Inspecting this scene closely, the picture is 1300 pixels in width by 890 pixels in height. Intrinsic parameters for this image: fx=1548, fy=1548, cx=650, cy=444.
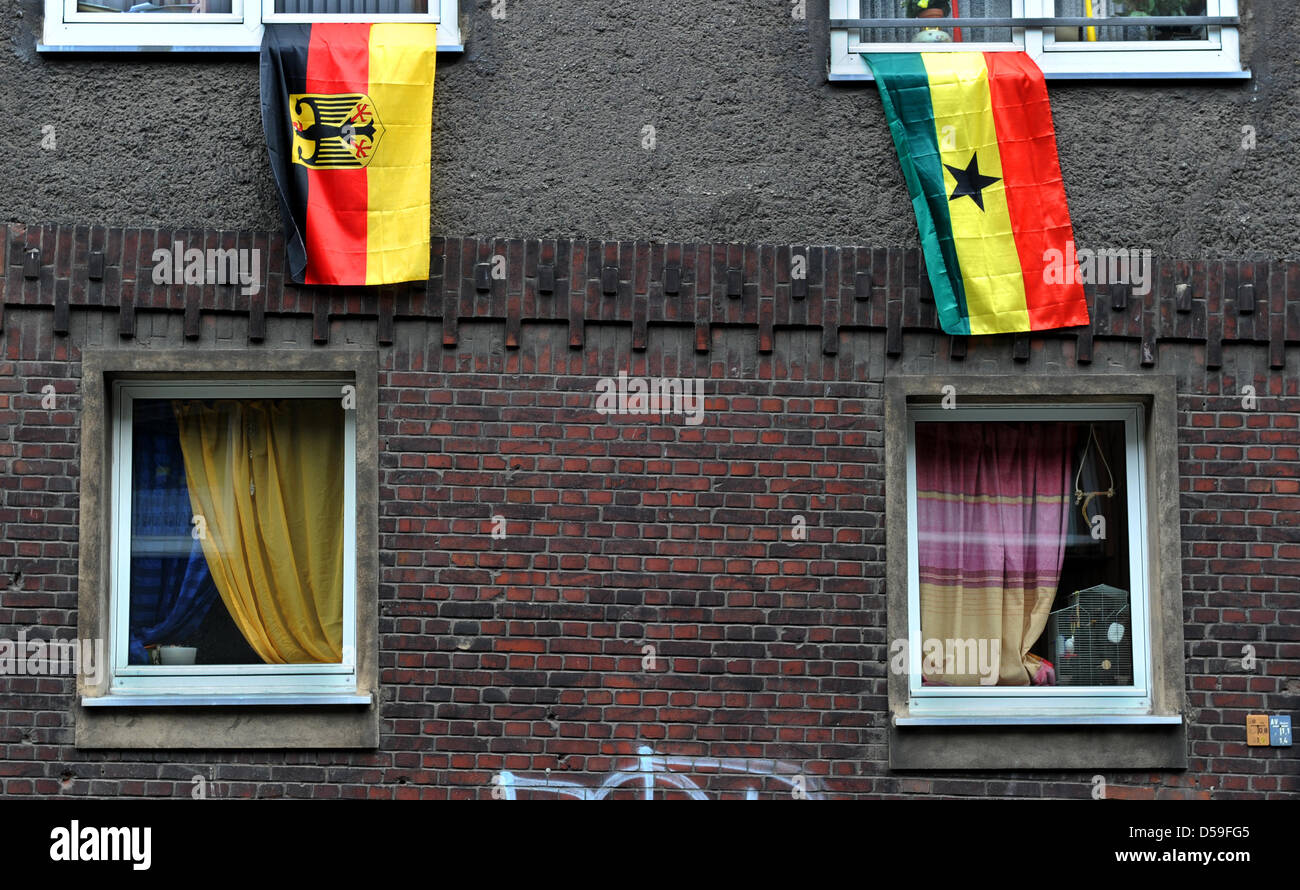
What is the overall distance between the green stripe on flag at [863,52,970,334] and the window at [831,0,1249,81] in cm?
21

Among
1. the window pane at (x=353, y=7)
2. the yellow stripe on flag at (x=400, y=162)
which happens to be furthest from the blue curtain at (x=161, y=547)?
the window pane at (x=353, y=7)

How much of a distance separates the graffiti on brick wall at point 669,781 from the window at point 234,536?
30.5 inches

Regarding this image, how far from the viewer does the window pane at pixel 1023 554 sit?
24.6 ft

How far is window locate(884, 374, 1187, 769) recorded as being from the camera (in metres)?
7.20

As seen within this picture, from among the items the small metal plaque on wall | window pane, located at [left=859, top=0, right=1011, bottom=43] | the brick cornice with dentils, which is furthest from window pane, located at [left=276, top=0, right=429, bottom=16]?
the small metal plaque on wall

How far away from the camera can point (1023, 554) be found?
7609 millimetres

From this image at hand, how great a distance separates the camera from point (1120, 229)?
7441mm

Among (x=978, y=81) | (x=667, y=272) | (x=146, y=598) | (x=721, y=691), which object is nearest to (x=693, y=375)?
(x=667, y=272)

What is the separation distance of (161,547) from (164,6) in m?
2.66

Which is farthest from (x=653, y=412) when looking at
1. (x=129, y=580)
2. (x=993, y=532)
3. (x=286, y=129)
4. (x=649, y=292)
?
(x=129, y=580)

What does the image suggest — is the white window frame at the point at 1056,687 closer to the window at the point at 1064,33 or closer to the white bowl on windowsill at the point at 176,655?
the window at the point at 1064,33

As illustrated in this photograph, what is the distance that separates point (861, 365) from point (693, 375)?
0.80 meters

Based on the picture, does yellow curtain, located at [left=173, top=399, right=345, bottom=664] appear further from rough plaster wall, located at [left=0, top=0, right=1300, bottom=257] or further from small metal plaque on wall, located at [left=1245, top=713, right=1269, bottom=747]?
small metal plaque on wall, located at [left=1245, top=713, right=1269, bottom=747]

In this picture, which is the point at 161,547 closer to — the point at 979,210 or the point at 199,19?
the point at 199,19
